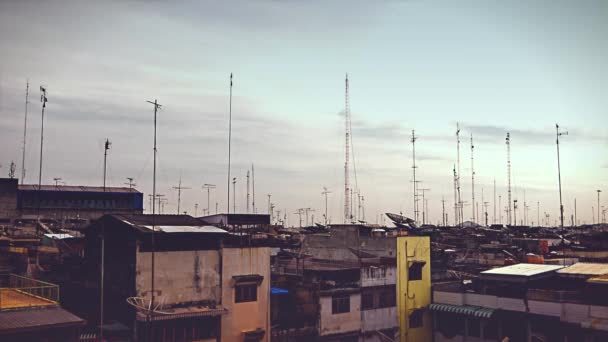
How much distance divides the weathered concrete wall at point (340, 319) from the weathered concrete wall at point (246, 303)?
4863mm

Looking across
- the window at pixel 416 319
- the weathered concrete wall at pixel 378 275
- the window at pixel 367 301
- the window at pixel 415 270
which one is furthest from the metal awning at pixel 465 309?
the window at pixel 367 301

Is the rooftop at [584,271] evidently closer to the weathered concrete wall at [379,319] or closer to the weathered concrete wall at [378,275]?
the weathered concrete wall at [378,275]

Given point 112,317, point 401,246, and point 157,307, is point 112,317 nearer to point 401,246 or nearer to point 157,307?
point 157,307

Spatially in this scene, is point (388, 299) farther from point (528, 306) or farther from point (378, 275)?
point (528, 306)

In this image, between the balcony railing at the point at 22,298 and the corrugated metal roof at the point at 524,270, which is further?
the corrugated metal roof at the point at 524,270

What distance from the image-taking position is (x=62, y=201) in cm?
7475

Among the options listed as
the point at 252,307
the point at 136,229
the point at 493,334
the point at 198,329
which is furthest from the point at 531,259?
the point at 136,229

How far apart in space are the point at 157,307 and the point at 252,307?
6.67 metres

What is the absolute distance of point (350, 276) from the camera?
40.3 metres

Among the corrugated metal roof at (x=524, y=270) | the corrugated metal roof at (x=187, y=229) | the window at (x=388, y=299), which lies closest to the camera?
the corrugated metal roof at (x=187, y=229)

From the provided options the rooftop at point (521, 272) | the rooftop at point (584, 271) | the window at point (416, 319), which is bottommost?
the window at point (416, 319)

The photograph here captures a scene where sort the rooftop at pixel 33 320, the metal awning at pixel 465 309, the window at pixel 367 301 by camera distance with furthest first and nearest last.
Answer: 1. the window at pixel 367 301
2. the metal awning at pixel 465 309
3. the rooftop at pixel 33 320

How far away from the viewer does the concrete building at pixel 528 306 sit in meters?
34.7

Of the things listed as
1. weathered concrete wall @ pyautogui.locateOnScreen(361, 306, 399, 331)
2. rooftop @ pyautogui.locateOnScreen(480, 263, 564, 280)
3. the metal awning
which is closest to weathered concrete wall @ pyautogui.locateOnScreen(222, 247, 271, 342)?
weathered concrete wall @ pyautogui.locateOnScreen(361, 306, 399, 331)
